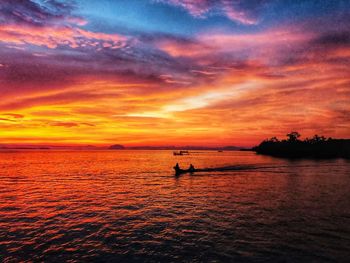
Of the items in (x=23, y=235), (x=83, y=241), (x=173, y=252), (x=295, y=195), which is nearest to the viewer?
(x=173, y=252)

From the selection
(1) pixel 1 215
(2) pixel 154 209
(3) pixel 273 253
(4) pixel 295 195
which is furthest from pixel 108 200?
(4) pixel 295 195

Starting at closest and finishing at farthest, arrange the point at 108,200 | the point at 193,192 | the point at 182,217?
the point at 182,217 < the point at 108,200 < the point at 193,192

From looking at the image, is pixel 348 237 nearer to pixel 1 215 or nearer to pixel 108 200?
pixel 108 200

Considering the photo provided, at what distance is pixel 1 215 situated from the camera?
30.2 m

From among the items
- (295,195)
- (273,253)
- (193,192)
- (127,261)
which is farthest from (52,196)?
(295,195)

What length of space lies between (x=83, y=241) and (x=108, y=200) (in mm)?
17856

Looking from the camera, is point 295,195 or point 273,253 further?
point 295,195

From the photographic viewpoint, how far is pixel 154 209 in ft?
108

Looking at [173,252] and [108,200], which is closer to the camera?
[173,252]

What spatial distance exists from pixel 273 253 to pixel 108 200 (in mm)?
26565

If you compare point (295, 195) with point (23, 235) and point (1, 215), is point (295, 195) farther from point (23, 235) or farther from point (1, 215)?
point (1, 215)

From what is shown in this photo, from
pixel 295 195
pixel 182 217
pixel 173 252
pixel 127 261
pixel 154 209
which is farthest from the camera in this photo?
pixel 295 195

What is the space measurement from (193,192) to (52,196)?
77.0 feet

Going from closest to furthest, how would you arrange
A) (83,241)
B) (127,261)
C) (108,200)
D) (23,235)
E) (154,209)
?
(127,261) < (83,241) < (23,235) < (154,209) < (108,200)
